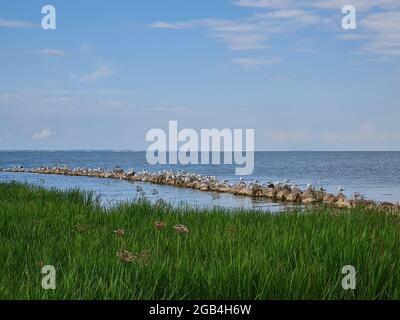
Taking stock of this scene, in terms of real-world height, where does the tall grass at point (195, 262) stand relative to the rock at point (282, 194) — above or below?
above

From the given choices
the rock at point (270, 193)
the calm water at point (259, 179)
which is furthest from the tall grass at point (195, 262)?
the rock at point (270, 193)

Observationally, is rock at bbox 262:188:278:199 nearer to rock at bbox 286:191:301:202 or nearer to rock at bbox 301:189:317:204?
rock at bbox 286:191:301:202

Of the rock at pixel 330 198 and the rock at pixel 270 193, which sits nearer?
the rock at pixel 330 198

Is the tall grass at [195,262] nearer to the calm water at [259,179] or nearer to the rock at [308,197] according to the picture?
the calm water at [259,179]

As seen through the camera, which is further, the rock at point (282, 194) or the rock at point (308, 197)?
the rock at point (282, 194)

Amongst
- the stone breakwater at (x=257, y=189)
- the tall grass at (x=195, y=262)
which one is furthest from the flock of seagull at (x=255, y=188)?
the tall grass at (x=195, y=262)

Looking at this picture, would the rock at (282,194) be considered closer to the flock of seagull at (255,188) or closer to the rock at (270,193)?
the flock of seagull at (255,188)

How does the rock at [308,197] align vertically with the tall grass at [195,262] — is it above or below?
below

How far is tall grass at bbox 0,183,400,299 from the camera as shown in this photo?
15.8 feet

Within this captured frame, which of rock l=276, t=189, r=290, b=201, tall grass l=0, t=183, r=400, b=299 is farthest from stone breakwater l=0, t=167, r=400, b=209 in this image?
tall grass l=0, t=183, r=400, b=299

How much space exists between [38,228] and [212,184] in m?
24.0

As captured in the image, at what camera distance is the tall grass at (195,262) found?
4.80 meters

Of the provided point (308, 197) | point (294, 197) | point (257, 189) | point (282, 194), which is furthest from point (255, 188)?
point (308, 197)
